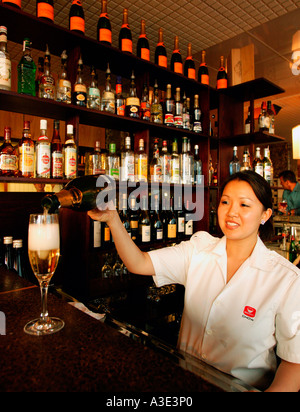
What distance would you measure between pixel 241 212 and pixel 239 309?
0.35m

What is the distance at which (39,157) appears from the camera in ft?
5.38

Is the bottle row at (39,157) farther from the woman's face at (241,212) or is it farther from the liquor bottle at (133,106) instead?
the woman's face at (241,212)

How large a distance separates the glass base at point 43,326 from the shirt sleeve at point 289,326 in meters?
0.63

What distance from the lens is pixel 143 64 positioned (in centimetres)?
203

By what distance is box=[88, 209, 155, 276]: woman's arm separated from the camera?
3.34ft

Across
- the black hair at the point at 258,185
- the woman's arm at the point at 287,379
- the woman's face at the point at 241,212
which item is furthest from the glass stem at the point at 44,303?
the black hair at the point at 258,185

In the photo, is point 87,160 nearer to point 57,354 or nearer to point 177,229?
point 177,229

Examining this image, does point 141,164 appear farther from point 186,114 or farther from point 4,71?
point 4,71

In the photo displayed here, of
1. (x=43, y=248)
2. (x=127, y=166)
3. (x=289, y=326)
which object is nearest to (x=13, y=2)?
(x=127, y=166)

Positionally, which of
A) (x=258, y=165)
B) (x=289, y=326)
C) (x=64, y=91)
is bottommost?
(x=289, y=326)

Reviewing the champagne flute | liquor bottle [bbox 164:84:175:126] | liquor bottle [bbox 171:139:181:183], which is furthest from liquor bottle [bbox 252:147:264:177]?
the champagne flute

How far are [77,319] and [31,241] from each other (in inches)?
8.5
